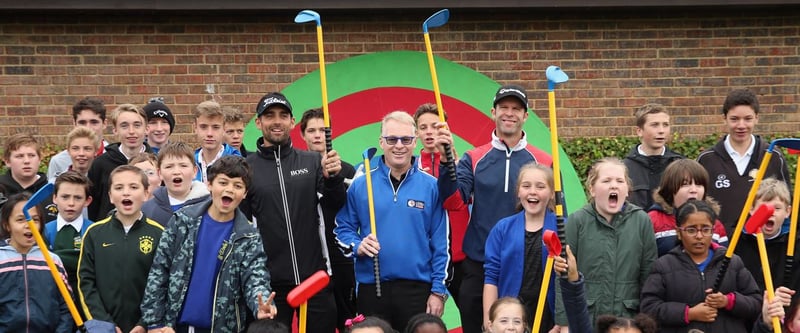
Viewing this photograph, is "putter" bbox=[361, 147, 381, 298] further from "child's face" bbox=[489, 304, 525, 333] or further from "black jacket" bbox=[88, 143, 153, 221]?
"black jacket" bbox=[88, 143, 153, 221]

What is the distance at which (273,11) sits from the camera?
9.52 m

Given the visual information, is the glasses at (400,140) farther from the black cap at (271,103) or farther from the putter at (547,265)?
the putter at (547,265)

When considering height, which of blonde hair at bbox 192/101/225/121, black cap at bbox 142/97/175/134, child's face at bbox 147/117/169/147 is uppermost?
black cap at bbox 142/97/175/134

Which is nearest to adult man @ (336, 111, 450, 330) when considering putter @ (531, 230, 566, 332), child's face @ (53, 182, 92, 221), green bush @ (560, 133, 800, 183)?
putter @ (531, 230, 566, 332)

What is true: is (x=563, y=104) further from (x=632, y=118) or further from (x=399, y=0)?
(x=399, y=0)

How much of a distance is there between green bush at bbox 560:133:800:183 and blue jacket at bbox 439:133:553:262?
2863 millimetres

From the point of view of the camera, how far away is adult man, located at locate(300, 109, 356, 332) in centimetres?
707

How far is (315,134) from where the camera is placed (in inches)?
302

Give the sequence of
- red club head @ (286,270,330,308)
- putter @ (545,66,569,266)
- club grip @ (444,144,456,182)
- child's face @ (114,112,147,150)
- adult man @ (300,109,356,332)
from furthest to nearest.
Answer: child's face @ (114,112,147,150) < adult man @ (300,109,356,332) < club grip @ (444,144,456,182) < red club head @ (286,270,330,308) < putter @ (545,66,569,266)

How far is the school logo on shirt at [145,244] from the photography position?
623cm

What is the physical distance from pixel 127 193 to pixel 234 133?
6.23 ft

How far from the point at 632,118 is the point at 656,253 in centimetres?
377

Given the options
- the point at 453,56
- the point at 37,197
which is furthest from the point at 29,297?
the point at 453,56

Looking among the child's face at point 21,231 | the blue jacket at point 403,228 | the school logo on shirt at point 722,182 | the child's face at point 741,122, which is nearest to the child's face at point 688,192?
the school logo on shirt at point 722,182
